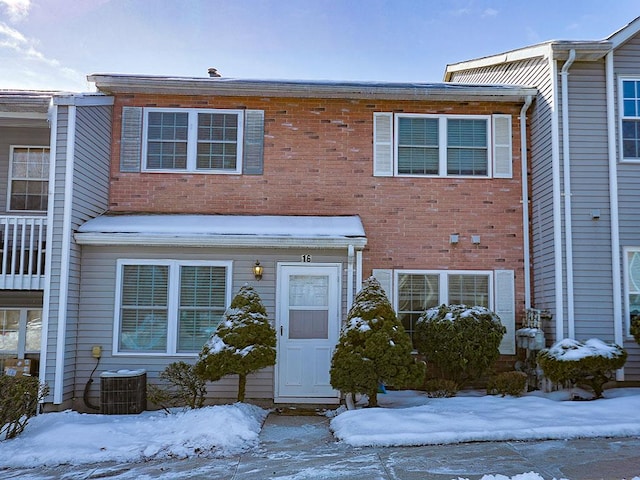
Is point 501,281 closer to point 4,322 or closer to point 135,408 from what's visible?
point 135,408

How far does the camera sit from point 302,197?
33.4 ft

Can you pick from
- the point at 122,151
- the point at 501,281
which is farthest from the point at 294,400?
the point at 122,151

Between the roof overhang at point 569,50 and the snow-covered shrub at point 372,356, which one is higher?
the roof overhang at point 569,50

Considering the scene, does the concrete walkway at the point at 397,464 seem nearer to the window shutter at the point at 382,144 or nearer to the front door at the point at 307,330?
the front door at the point at 307,330

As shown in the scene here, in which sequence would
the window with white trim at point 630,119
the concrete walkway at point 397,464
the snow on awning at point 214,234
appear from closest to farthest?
the concrete walkway at point 397,464
the snow on awning at point 214,234
the window with white trim at point 630,119

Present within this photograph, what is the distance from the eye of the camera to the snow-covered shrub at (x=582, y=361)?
840cm

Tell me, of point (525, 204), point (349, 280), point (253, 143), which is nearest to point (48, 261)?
point (253, 143)

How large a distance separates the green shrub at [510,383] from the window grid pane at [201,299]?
442 cm

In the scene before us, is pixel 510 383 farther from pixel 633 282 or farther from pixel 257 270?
pixel 257 270

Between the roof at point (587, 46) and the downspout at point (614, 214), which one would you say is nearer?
the downspout at point (614, 214)

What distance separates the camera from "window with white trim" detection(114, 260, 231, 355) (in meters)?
9.05

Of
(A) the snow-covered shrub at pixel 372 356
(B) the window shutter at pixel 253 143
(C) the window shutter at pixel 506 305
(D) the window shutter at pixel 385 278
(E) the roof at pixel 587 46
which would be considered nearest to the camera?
→ (A) the snow-covered shrub at pixel 372 356

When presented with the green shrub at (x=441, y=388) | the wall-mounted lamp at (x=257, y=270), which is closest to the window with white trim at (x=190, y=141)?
the wall-mounted lamp at (x=257, y=270)

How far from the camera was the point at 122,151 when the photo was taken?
33.2 feet
